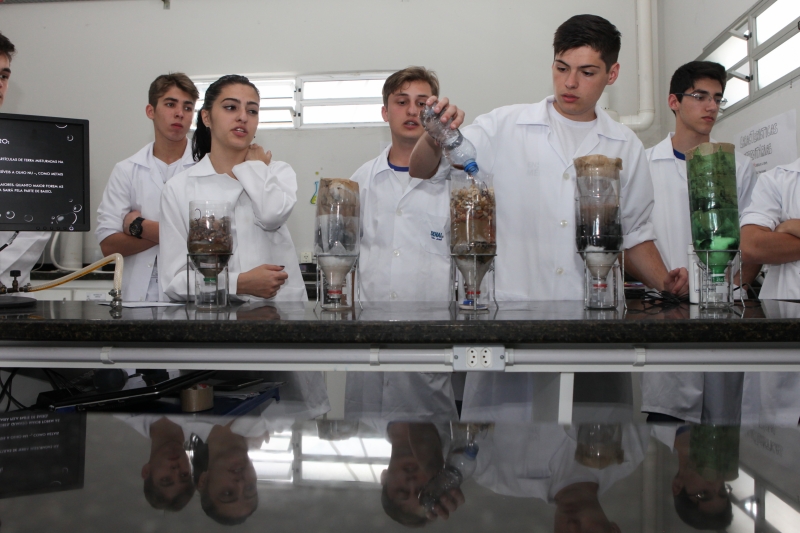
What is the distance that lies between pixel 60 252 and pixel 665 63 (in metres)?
4.05

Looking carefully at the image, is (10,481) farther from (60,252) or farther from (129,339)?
(60,252)

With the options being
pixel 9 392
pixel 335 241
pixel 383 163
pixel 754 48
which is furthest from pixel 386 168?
pixel 754 48

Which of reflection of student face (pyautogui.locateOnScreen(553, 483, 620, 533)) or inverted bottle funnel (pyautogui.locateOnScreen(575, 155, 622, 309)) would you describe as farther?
inverted bottle funnel (pyautogui.locateOnScreen(575, 155, 622, 309))

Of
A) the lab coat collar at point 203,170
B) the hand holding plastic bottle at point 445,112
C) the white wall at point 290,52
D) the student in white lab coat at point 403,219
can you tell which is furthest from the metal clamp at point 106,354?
the white wall at point 290,52

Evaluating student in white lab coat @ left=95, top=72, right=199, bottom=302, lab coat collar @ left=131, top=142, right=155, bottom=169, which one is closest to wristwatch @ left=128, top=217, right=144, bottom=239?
student in white lab coat @ left=95, top=72, right=199, bottom=302

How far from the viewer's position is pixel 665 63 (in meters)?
3.98

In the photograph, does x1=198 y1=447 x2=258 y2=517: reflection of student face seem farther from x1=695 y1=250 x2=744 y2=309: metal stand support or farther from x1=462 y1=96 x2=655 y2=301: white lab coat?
x1=462 y1=96 x2=655 y2=301: white lab coat

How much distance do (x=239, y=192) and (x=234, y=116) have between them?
261 millimetres

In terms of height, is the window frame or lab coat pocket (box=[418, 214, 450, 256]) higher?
the window frame

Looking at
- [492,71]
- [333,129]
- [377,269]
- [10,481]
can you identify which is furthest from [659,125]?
[10,481]

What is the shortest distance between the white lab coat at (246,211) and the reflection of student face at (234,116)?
0.34 feet

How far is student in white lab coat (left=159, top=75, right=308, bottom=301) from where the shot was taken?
6.01 ft

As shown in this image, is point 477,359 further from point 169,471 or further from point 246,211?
point 246,211

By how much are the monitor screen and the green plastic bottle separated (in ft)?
4.29
